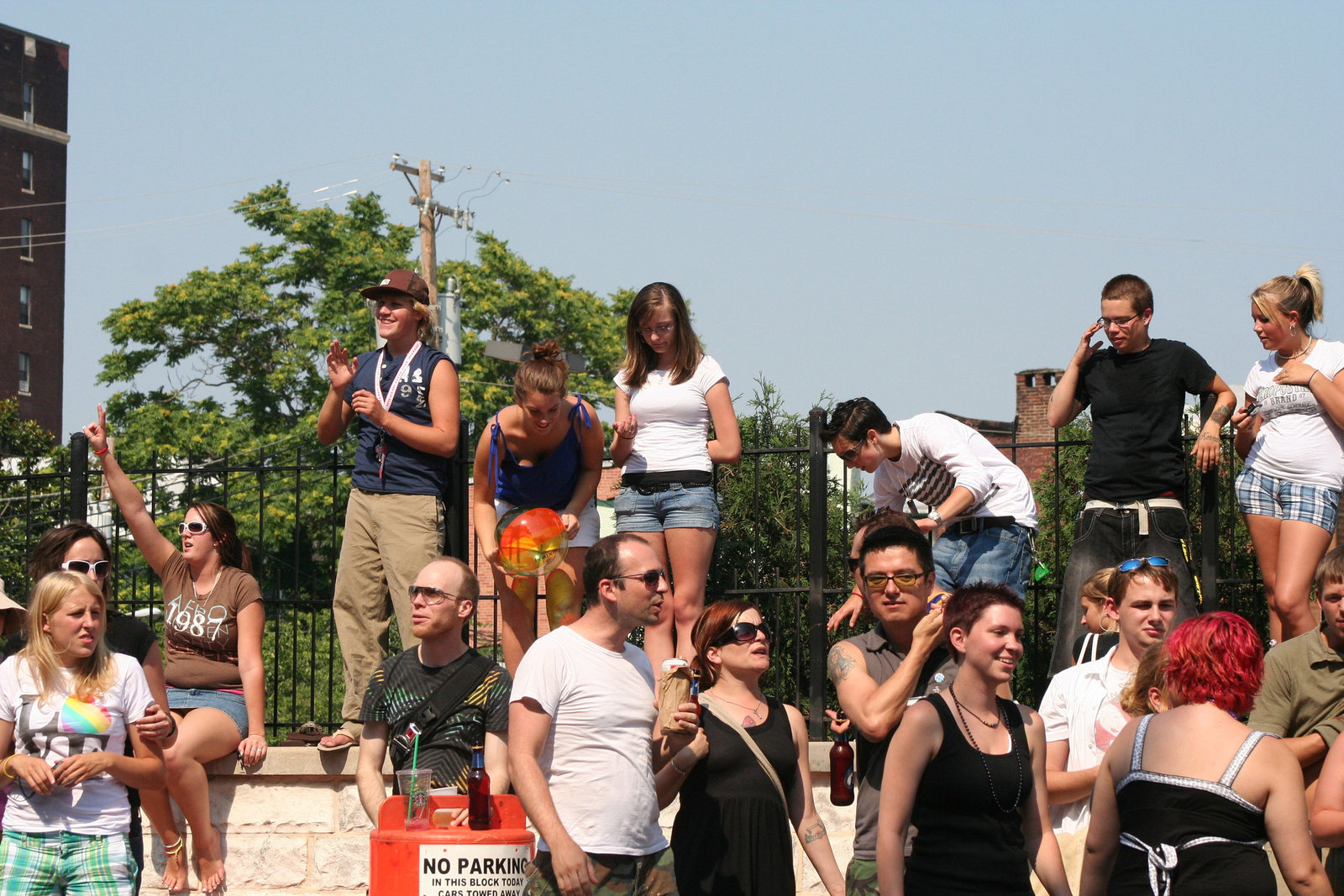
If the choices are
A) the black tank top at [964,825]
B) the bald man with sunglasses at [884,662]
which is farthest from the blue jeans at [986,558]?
the black tank top at [964,825]

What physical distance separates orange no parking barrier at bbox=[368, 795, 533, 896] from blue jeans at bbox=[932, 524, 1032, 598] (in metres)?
2.51

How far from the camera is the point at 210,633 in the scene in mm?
6262

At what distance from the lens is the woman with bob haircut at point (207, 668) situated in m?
6.18

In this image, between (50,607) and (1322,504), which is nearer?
(50,607)

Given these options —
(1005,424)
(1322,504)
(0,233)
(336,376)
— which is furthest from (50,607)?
(0,233)

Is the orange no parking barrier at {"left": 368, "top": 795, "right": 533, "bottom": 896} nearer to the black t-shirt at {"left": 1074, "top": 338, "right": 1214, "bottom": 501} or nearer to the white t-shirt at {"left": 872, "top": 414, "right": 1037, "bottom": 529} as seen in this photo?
the white t-shirt at {"left": 872, "top": 414, "right": 1037, "bottom": 529}

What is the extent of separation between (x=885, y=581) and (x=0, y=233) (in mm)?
54489

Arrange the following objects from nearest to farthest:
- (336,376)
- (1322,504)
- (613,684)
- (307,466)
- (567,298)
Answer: (613,684) < (1322,504) < (336,376) < (307,466) < (567,298)

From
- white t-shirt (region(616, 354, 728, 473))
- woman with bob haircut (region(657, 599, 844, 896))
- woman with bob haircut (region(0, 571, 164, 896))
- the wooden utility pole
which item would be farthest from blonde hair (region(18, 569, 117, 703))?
the wooden utility pole

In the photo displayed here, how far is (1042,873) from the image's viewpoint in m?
4.13

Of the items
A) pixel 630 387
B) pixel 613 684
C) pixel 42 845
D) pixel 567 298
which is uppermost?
pixel 567 298

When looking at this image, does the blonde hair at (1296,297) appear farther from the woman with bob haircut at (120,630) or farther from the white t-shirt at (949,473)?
the woman with bob haircut at (120,630)

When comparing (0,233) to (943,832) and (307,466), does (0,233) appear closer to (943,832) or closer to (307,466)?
(307,466)

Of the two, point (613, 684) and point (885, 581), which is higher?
point (885, 581)
